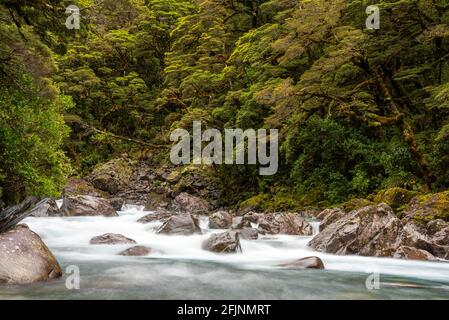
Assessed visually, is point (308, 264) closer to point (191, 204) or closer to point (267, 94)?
point (267, 94)

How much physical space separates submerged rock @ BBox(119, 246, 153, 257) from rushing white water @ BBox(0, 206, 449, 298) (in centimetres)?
19

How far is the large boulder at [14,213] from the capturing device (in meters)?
8.73

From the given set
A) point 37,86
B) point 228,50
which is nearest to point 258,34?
point 228,50

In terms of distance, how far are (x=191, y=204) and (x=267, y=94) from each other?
7789 mm

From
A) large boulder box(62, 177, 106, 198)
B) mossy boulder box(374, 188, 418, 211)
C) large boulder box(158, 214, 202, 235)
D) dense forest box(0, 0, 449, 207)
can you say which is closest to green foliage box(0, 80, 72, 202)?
dense forest box(0, 0, 449, 207)

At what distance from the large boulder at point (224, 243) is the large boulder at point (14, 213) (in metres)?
4.35

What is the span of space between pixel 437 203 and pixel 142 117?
25.7m

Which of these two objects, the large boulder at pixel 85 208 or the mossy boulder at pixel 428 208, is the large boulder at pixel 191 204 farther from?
the mossy boulder at pixel 428 208

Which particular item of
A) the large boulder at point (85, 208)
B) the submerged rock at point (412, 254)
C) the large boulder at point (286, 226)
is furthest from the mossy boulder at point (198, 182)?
the submerged rock at point (412, 254)

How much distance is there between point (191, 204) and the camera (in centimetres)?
2223

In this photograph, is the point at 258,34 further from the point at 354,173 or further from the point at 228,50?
the point at 354,173

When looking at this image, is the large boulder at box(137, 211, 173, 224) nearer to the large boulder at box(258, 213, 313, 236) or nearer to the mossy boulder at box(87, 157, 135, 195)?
the large boulder at box(258, 213, 313, 236)

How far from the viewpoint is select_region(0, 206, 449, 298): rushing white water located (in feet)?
26.2

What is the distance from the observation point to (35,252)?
7.47 m
